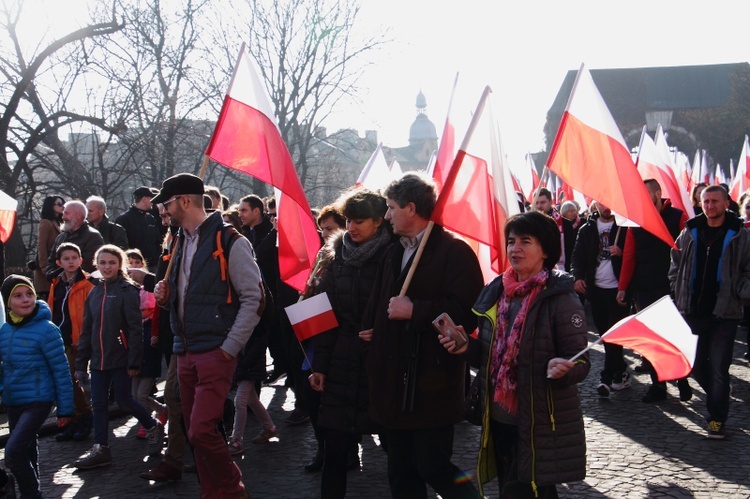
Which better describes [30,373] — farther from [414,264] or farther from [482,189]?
[482,189]

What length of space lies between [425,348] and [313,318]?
0.77 metres

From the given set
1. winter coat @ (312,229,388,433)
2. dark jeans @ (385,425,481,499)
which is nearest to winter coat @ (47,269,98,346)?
winter coat @ (312,229,388,433)

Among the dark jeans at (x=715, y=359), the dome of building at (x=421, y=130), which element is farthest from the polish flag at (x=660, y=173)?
the dome of building at (x=421, y=130)

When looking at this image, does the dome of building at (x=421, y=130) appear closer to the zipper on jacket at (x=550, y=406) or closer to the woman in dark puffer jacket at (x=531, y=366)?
the woman in dark puffer jacket at (x=531, y=366)

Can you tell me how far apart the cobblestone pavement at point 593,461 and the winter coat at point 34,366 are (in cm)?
63

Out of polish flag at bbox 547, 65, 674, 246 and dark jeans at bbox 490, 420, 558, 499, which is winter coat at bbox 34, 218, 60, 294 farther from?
dark jeans at bbox 490, 420, 558, 499

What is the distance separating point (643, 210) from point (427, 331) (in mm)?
1993

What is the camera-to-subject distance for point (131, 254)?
7.43m

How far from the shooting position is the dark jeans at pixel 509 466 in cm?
361

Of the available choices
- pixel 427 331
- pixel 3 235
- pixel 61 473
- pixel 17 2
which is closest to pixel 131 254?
pixel 3 235

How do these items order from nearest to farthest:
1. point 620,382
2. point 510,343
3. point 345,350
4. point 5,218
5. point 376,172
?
point 510,343
point 345,350
point 5,218
point 620,382
point 376,172

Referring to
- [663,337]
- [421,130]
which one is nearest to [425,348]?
[663,337]

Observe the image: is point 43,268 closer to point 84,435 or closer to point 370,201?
point 84,435

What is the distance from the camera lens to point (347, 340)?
4.45m
